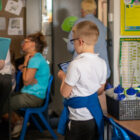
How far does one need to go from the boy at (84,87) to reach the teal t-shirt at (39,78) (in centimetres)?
169

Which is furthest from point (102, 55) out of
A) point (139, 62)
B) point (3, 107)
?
point (3, 107)

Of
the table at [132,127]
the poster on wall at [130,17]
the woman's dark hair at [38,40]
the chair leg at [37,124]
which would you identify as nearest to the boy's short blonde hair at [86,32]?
the table at [132,127]

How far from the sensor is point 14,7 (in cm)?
462

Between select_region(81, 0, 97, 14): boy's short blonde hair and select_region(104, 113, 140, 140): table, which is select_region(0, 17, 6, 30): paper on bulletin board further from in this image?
select_region(104, 113, 140, 140): table

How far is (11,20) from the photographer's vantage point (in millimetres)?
4660

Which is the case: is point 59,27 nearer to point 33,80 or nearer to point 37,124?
point 33,80

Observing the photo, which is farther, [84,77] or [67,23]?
[67,23]

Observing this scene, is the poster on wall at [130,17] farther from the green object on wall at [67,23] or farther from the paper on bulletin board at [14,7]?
the paper on bulletin board at [14,7]

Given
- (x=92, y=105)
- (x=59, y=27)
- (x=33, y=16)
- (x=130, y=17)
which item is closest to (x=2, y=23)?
(x=33, y=16)

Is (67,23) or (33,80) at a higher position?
(67,23)

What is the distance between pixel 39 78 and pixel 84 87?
186 centimetres

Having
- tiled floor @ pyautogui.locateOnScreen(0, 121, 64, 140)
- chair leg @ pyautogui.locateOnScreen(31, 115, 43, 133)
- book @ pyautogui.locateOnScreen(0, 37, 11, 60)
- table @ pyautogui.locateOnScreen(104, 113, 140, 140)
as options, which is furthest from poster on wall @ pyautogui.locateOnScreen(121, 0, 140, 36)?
chair leg @ pyautogui.locateOnScreen(31, 115, 43, 133)

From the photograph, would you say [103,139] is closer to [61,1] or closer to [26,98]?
[26,98]

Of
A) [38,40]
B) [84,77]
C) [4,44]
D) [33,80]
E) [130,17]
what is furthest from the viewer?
[38,40]
